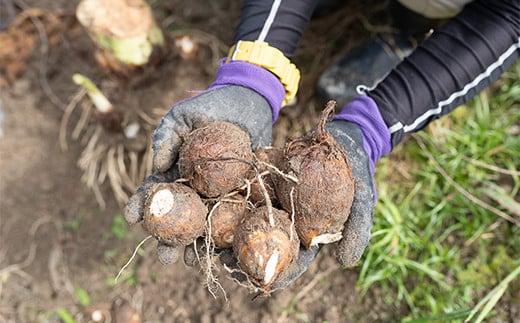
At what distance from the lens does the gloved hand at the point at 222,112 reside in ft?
4.39

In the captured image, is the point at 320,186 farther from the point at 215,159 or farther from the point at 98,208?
the point at 98,208

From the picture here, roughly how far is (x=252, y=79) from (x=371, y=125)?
397mm

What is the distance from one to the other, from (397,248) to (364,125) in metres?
0.55

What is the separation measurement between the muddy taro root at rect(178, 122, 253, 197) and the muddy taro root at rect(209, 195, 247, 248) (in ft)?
0.13

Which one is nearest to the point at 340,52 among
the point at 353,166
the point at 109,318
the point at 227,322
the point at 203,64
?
the point at 203,64

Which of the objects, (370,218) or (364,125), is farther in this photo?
(364,125)

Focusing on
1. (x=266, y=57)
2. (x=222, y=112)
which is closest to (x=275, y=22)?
(x=266, y=57)

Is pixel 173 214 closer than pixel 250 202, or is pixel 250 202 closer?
pixel 173 214

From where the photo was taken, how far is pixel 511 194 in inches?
71.3

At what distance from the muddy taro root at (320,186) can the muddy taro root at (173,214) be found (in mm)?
256

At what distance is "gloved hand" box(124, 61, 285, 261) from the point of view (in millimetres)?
1337

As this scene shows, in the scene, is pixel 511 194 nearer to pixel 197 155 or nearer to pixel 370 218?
pixel 370 218

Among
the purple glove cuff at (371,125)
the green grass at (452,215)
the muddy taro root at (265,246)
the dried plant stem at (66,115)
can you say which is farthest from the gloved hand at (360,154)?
the dried plant stem at (66,115)

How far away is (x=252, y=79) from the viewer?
4.73ft
